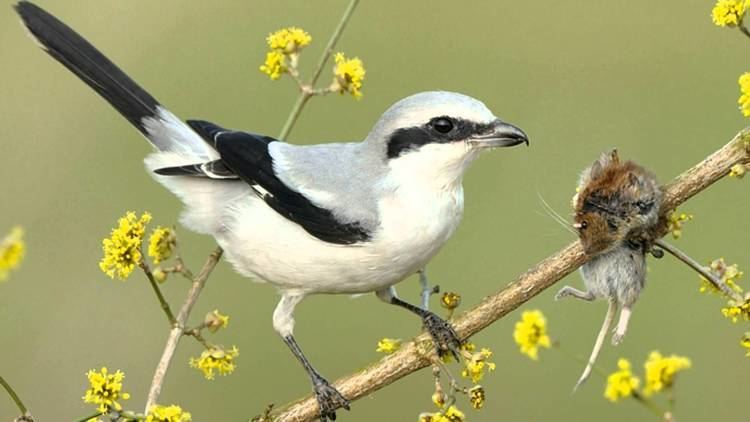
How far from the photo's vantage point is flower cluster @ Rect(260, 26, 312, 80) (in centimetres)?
315

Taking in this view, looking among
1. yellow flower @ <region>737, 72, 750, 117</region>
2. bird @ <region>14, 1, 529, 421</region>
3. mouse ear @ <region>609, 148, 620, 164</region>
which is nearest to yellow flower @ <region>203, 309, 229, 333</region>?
bird @ <region>14, 1, 529, 421</region>

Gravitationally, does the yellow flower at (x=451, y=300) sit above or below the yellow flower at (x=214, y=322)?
above

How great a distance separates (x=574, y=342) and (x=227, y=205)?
270 centimetres

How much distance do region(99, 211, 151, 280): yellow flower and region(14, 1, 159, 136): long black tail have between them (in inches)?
39.9

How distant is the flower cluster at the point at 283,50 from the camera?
3154 millimetres

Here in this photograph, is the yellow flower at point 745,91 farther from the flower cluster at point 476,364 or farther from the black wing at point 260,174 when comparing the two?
the black wing at point 260,174

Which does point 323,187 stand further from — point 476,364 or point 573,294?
point 476,364

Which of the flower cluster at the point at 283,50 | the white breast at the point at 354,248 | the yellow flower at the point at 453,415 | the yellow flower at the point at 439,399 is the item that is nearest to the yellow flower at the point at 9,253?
the yellow flower at the point at 453,415

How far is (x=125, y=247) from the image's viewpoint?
279cm

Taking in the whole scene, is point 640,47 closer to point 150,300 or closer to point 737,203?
point 737,203

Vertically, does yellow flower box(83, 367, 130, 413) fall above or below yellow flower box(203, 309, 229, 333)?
below

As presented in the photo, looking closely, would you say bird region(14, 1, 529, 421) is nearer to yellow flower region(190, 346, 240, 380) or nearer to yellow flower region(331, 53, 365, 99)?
yellow flower region(331, 53, 365, 99)

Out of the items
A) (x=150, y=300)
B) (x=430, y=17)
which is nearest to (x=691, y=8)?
(x=430, y=17)

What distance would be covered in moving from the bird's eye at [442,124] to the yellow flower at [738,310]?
1.19m
